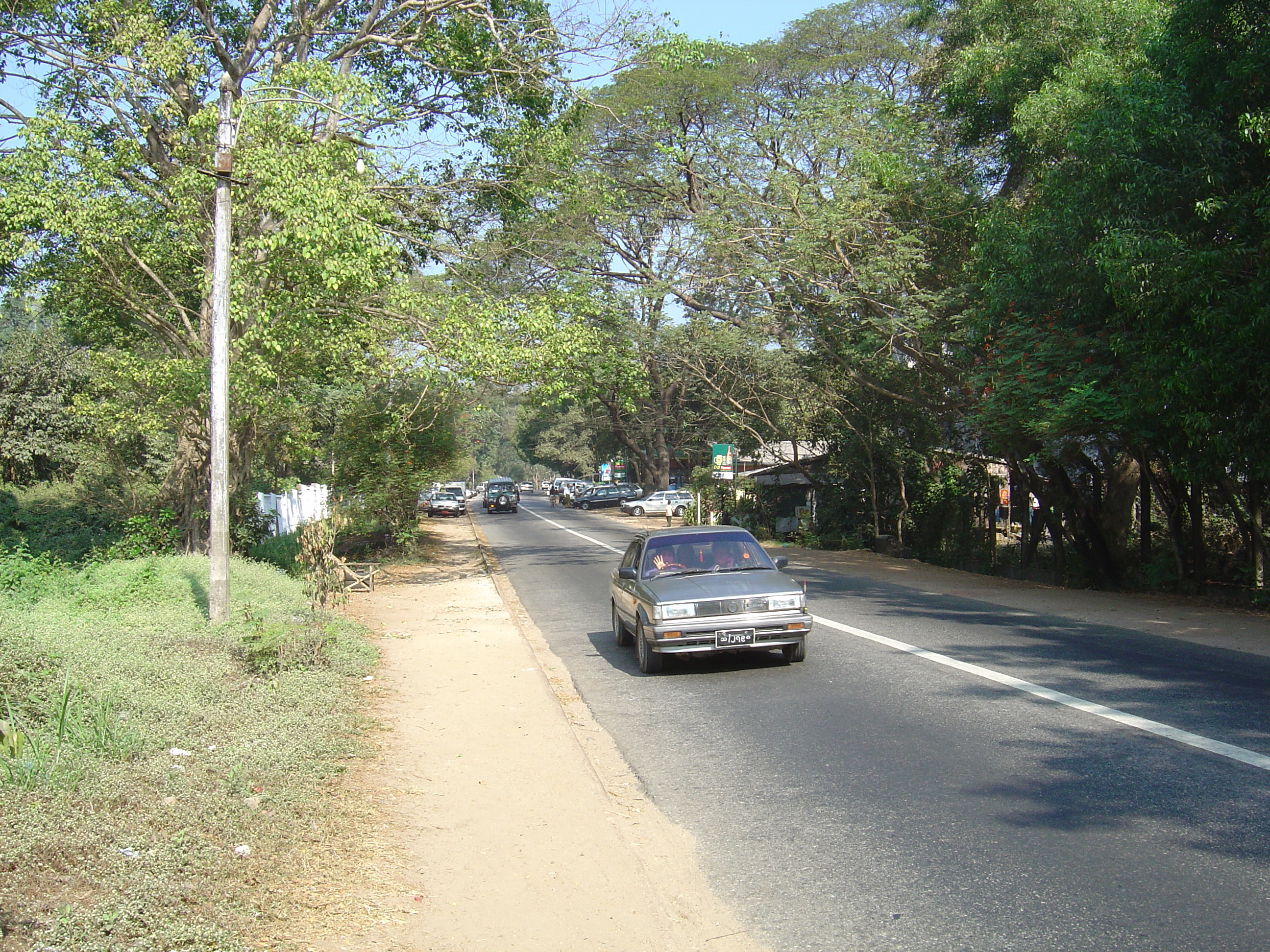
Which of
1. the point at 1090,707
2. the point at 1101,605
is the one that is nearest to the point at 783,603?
the point at 1090,707

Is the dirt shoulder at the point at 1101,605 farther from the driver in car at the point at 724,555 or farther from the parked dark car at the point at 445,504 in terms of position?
the parked dark car at the point at 445,504

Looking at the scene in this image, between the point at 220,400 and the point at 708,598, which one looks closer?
the point at 708,598

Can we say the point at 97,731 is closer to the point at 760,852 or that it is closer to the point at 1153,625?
the point at 760,852

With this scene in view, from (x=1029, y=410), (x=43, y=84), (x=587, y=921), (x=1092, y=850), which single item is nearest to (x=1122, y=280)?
(x=1029, y=410)

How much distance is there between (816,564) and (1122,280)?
1274cm

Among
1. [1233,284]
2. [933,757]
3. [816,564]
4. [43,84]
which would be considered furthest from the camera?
[816,564]

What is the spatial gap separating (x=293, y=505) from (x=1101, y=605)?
827 inches

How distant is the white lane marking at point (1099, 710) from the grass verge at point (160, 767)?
5587 mm

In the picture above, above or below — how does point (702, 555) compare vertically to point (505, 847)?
above

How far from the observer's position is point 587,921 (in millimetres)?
4426

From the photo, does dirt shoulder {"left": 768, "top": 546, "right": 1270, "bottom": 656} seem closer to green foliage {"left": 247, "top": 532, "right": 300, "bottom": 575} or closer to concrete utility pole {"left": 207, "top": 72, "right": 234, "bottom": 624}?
green foliage {"left": 247, "top": 532, "right": 300, "bottom": 575}

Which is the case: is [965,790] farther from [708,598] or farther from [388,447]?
[388,447]

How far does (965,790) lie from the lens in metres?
6.02

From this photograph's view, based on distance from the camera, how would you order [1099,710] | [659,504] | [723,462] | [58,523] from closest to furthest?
[1099,710] → [58,523] → [723,462] → [659,504]
